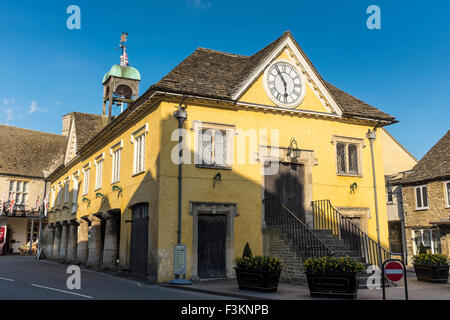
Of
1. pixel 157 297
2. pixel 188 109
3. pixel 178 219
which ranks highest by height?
pixel 188 109

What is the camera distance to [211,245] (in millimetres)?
16656

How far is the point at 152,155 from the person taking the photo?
17.0 metres

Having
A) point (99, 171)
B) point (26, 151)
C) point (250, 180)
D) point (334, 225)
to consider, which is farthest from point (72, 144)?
point (334, 225)

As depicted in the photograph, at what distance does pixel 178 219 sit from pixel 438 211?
19.5m

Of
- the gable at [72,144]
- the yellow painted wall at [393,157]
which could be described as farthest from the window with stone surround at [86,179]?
the yellow painted wall at [393,157]

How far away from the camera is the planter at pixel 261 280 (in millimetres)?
12445

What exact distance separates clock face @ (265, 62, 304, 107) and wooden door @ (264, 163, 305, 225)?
2.88 m

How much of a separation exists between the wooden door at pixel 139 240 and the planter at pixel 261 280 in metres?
5.28

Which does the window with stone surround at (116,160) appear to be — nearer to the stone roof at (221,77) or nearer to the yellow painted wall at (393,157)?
the stone roof at (221,77)

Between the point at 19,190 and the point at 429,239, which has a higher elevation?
the point at 19,190

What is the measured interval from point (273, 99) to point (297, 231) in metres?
5.95

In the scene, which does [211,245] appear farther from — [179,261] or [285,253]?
[285,253]
